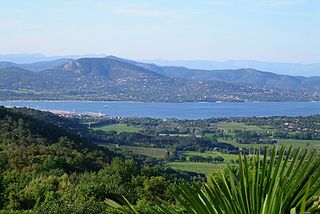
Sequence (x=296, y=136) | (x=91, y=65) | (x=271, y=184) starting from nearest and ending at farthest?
(x=271, y=184) → (x=296, y=136) → (x=91, y=65)

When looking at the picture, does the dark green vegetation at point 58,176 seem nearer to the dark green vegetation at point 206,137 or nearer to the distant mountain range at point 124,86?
the dark green vegetation at point 206,137

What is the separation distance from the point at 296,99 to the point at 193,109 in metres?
36.6

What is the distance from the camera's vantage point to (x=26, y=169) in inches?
893

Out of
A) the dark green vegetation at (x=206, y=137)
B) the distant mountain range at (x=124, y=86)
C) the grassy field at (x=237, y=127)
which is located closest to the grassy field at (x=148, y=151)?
the dark green vegetation at (x=206, y=137)

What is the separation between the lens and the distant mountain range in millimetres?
140625

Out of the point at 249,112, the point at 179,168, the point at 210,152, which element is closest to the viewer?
the point at 179,168

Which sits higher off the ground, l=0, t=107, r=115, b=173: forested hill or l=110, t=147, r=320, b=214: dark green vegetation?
l=110, t=147, r=320, b=214: dark green vegetation

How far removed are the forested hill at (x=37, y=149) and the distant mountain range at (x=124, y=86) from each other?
8690 centimetres

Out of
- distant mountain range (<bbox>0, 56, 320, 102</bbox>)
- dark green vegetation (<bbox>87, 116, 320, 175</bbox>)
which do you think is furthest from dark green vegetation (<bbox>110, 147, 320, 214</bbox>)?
distant mountain range (<bbox>0, 56, 320, 102</bbox>)

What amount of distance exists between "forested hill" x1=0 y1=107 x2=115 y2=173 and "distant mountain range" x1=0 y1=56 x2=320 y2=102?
86904mm

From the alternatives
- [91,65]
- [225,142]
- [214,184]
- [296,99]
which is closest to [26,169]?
[214,184]

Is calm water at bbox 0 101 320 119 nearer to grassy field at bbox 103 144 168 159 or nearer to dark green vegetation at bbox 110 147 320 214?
grassy field at bbox 103 144 168 159

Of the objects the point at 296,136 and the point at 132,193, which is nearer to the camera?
the point at 132,193

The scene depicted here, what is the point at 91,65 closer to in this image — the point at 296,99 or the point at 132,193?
the point at 296,99
